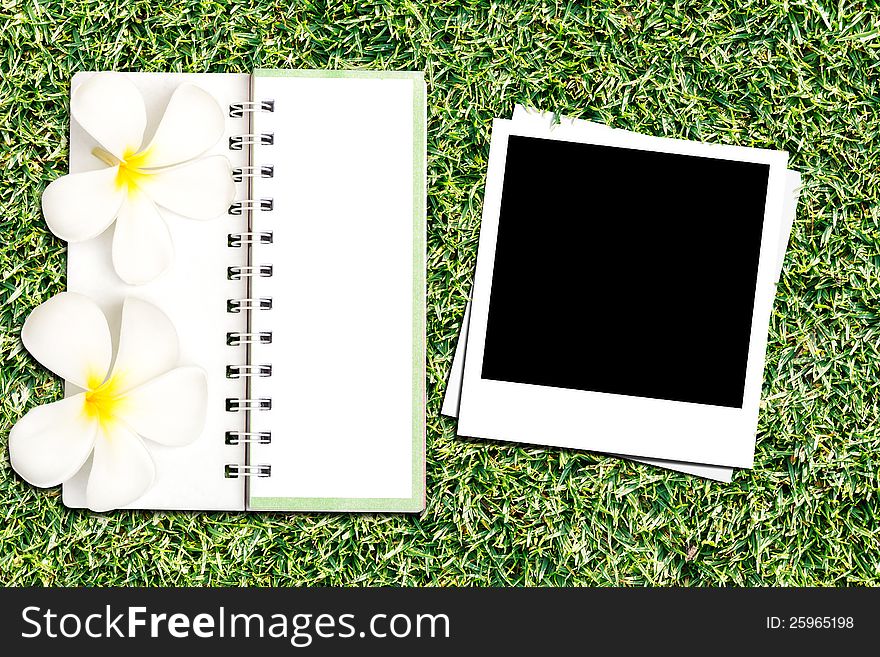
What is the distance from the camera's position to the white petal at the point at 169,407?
0.87 metres

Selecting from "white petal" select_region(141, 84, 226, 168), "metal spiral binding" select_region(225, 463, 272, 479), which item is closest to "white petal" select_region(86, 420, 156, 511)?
"metal spiral binding" select_region(225, 463, 272, 479)

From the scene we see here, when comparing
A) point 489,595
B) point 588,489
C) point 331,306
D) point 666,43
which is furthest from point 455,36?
point 489,595

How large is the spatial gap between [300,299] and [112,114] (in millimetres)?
325

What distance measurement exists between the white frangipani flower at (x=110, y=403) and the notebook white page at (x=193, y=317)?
29mm

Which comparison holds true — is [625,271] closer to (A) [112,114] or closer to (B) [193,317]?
(B) [193,317]

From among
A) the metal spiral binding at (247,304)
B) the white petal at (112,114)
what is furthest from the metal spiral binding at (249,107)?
the metal spiral binding at (247,304)

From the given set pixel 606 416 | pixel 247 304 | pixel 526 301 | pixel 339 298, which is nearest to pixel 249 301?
pixel 247 304

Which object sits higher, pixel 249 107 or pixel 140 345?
pixel 249 107

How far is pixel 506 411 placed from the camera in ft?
3.08

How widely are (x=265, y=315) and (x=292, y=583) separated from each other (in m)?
0.35

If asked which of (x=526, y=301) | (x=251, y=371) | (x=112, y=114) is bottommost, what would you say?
(x=251, y=371)

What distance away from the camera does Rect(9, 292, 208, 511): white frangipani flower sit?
2.84 ft

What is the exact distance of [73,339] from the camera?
88 centimetres

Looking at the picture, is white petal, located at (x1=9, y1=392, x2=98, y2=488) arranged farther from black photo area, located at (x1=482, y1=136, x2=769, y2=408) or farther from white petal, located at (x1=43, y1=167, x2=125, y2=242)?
black photo area, located at (x1=482, y1=136, x2=769, y2=408)
